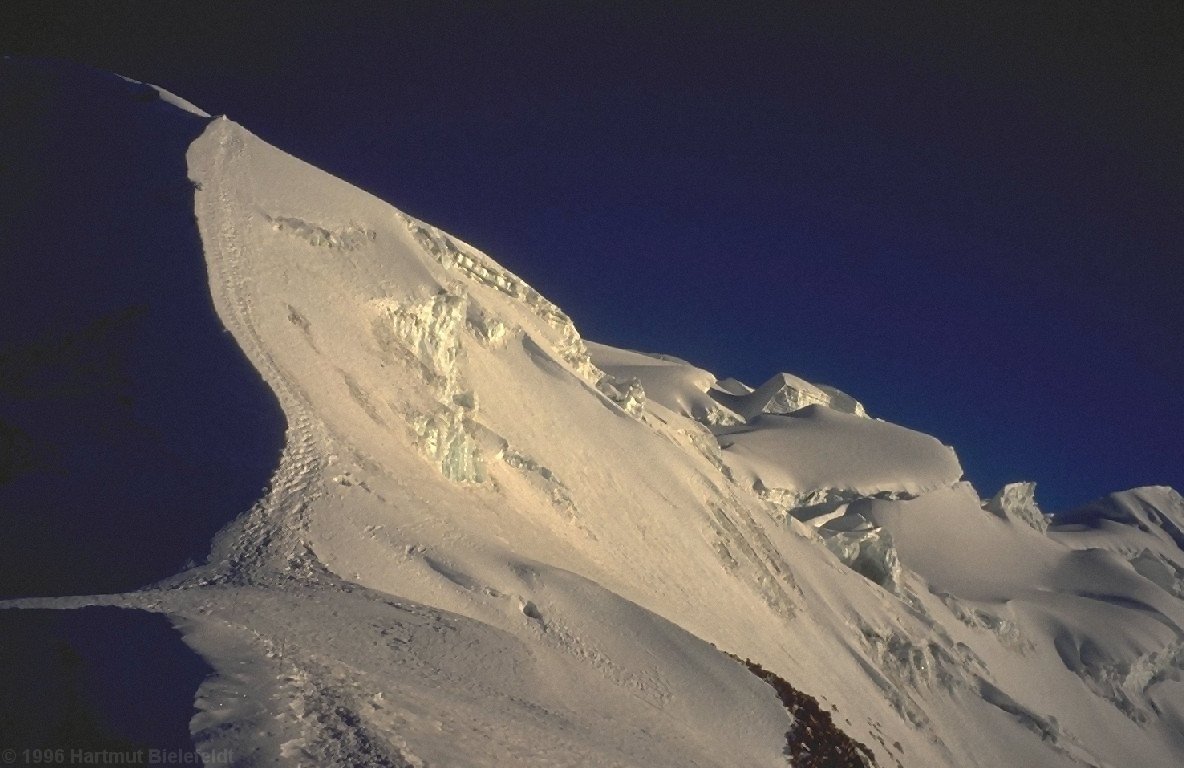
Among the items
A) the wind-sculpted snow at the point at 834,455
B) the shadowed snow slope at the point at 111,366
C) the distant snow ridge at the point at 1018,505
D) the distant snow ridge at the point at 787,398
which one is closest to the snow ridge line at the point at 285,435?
Result: the shadowed snow slope at the point at 111,366

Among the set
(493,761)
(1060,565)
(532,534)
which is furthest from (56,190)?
(1060,565)

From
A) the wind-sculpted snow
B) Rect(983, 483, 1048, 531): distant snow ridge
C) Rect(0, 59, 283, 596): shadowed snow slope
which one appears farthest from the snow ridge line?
Rect(983, 483, 1048, 531): distant snow ridge

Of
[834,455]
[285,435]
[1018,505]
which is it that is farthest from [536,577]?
Answer: [1018,505]

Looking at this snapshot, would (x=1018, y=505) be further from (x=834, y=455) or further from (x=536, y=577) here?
(x=536, y=577)

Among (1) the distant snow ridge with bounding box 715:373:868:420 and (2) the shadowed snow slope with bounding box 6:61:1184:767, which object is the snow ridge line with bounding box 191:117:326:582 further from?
(1) the distant snow ridge with bounding box 715:373:868:420

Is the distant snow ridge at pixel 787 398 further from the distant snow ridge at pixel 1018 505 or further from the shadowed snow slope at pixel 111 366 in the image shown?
the shadowed snow slope at pixel 111 366
